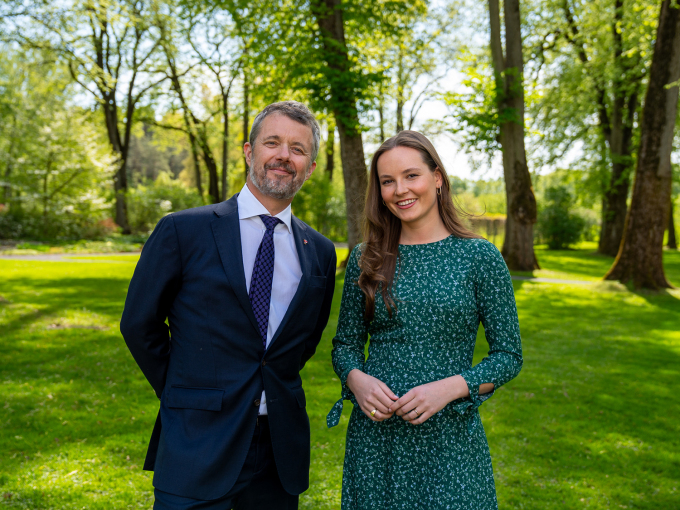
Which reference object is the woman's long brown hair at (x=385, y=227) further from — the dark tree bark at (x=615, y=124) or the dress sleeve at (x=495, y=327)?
the dark tree bark at (x=615, y=124)

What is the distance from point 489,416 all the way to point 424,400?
4576mm

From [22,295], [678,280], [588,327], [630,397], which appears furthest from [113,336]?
[678,280]

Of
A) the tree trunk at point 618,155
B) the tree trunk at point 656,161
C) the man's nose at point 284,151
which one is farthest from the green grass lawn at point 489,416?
the tree trunk at point 618,155

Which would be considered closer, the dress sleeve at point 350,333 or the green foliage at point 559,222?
the dress sleeve at point 350,333

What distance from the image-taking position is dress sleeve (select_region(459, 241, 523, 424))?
2229mm

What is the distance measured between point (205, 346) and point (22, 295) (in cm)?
1215

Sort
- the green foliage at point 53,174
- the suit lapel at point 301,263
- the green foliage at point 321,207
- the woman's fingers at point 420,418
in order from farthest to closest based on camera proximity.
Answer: the green foliage at point 53,174 < the green foliage at point 321,207 < the suit lapel at point 301,263 < the woman's fingers at point 420,418

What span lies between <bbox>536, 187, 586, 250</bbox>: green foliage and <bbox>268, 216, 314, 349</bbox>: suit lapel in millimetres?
33360

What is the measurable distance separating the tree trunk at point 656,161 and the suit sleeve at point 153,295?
1445 cm

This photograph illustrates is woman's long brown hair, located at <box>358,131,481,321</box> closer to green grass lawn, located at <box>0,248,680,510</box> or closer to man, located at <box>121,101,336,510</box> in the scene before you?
man, located at <box>121,101,336,510</box>

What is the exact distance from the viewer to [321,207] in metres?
28.8

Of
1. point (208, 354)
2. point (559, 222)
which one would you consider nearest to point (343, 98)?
point (208, 354)

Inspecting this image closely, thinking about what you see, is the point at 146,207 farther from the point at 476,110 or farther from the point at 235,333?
the point at 235,333

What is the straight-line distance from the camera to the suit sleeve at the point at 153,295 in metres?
2.33
